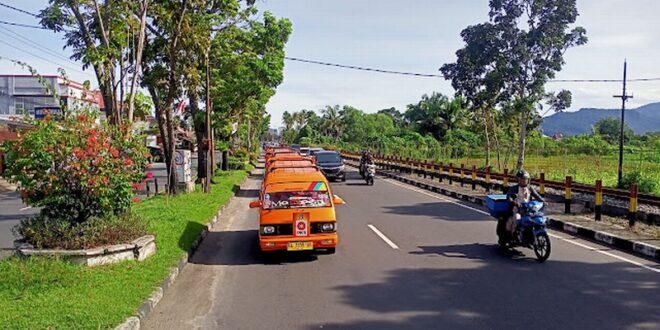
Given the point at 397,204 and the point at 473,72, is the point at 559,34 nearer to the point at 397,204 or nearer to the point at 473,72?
the point at 473,72

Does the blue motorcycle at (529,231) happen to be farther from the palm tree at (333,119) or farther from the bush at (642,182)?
the palm tree at (333,119)

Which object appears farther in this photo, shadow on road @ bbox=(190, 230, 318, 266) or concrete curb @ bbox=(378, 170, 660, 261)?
concrete curb @ bbox=(378, 170, 660, 261)

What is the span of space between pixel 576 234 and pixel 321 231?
6301 mm

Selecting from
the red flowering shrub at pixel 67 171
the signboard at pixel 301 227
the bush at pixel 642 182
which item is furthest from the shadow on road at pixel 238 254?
the bush at pixel 642 182

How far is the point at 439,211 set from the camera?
16922mm

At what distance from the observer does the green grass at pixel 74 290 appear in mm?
5879

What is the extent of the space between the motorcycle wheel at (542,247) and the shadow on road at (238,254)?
3.76 m

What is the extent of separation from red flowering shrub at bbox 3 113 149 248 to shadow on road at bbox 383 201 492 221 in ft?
29.3

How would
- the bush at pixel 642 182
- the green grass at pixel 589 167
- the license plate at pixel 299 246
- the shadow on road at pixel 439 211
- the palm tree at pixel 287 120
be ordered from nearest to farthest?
the license plate at pixel 299 246 → the shadow on road at pixel 439 211 → the bush at pixel 642 182 → the green grass at pixel 589 167 → the palm tree at pixel 287 120

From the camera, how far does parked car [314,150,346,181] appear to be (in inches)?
1141

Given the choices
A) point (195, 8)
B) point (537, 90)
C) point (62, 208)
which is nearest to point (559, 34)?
point (537, 90)

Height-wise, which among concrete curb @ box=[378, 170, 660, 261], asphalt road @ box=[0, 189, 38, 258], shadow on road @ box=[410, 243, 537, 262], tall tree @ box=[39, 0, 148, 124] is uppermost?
tall tree @ box=[39, 0, 148, 124]

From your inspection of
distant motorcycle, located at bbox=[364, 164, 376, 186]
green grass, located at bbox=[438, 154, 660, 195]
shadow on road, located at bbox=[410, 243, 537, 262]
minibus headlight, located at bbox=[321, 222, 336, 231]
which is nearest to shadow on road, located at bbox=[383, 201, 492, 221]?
shadow on road, located at bbox=[410, 243, 537, 262]

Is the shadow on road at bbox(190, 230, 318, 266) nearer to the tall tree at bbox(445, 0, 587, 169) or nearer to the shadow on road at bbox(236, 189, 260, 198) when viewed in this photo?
the shadow on road at bbox(236, 189, 260, 198)
